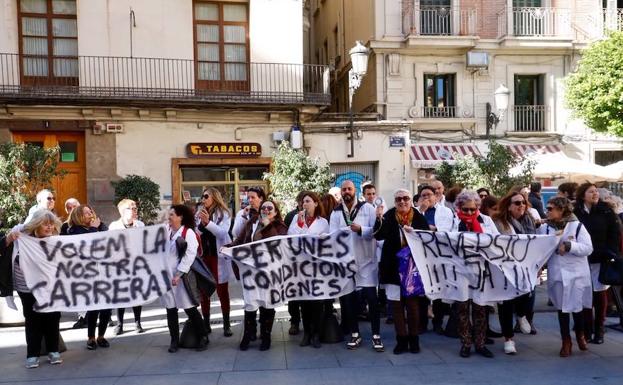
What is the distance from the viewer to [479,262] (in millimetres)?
6543

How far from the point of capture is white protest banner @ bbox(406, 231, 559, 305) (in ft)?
21.2

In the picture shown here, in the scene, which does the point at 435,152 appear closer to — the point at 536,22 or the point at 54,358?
the point at 536,22

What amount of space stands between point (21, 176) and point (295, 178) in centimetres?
630

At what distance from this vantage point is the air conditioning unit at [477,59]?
20.6 metres

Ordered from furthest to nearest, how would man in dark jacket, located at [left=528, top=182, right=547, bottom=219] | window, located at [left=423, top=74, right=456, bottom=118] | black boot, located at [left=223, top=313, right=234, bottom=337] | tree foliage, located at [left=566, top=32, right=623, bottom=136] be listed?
window, located at [left=423, top=74, right=456, bottom=118] → tree foliage, located at [left=566, top=32, right=623, bottom=136] → man in dark jacket, located at [left=528, top=182, right=547, bottom=219] → black boot, located at [left=223, top=313, right=234, bottom=337]

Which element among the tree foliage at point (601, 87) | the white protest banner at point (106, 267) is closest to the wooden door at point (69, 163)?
the white protest banner at point (106, 267)

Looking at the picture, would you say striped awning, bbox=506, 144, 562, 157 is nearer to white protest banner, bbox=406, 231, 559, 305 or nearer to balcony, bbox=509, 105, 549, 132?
balcony, bbox=509, 105, 549, 132

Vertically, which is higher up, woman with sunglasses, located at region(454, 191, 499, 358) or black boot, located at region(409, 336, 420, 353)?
woman with sunglasses, located at region(454, 191, 499, 358)

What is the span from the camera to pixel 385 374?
19.3 feet

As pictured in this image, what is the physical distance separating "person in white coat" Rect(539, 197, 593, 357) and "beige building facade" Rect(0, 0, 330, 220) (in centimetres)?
1041

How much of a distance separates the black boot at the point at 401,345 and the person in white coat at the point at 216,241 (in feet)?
7.33

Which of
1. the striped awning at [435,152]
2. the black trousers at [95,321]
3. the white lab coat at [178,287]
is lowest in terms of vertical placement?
the black trousers at [95,321]

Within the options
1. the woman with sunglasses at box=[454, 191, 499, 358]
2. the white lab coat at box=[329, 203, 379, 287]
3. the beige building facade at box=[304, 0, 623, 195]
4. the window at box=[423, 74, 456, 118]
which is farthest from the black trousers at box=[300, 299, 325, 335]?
the window at box=[423, 74, 456, 118]

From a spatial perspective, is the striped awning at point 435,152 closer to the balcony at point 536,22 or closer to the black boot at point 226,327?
the balcony at point 536,22
